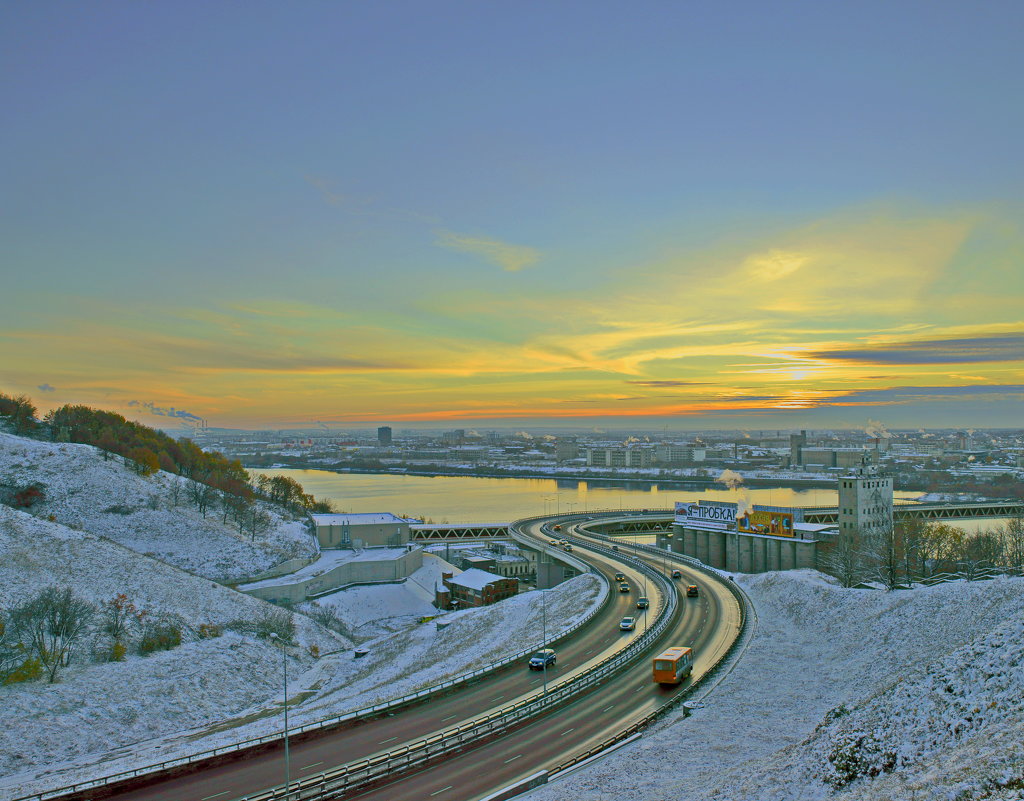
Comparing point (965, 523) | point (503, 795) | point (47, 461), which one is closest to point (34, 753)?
point (503, 795)

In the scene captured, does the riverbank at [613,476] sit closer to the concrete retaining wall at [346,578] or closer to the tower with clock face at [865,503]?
the tower with clock face at [865,503]

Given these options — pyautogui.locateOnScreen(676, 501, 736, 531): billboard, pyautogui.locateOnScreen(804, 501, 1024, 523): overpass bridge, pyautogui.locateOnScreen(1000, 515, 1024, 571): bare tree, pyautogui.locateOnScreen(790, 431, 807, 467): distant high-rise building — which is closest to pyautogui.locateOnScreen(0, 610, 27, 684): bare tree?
pyautogui.locateOnScreen(676, 501, 736, 531): billboard

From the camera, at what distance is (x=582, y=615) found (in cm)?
2966

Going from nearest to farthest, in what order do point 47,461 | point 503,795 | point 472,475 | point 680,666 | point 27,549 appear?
point 503,795
point 680,666
point 27,549
point 47,461
point 472,475

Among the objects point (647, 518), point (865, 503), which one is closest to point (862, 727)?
point (865, 503)

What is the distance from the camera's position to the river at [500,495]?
9125 centimetres

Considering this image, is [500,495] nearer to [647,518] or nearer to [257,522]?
[647,518]

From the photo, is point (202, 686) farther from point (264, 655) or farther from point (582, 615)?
point (582, 615)

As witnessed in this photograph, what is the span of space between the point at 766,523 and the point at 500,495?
232ft

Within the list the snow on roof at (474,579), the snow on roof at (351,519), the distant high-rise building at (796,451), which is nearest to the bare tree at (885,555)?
the snow on roof at (474,579)

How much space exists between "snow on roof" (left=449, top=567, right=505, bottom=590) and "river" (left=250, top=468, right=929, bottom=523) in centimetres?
3245

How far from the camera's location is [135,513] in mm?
44406

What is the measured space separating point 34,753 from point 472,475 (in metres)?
142

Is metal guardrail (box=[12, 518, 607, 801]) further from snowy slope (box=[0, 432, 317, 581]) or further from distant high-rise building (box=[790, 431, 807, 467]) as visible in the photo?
distant high-rise building (box=[790, 431, 807, 467])
